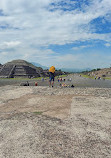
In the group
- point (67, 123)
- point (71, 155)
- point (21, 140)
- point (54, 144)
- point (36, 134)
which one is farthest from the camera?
point (67, 123)

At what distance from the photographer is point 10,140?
4.50 metres

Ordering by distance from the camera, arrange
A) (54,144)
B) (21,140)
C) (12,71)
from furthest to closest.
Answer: (12,71) < (21,140) < (54,144)

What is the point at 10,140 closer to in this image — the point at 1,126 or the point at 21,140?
the point at 21,140

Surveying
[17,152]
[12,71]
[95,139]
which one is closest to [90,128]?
[95,139]

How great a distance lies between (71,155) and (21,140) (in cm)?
197

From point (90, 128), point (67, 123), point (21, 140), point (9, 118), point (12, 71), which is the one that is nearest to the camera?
point (21, 140)

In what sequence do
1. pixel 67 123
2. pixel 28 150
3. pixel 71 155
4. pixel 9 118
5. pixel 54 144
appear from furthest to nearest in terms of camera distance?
pixel 9 118 < pixel 67 123 < pixel 54 144 < pixel 28 150 < pixel 71 155

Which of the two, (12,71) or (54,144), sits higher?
(12,71)

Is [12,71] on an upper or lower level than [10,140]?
upper

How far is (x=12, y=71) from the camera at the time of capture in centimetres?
8369

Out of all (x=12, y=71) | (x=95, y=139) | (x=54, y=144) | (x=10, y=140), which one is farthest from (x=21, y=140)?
(x=12, y=71)

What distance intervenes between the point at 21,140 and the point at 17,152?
0.66 metres

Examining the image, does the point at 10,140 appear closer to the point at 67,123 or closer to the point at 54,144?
the point at 54,144

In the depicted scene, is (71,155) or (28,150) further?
(28,150)
